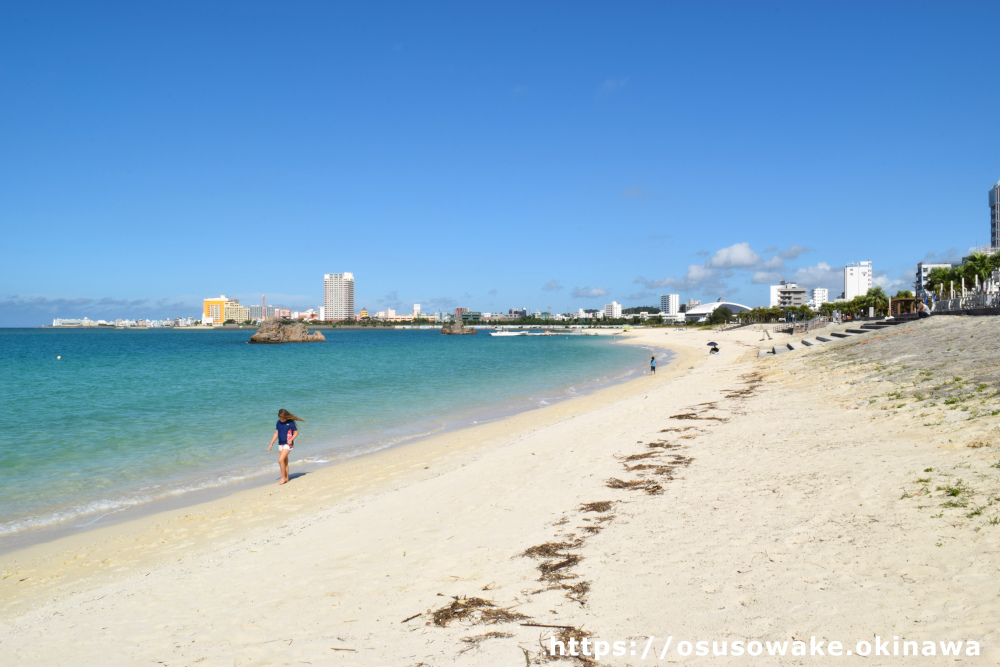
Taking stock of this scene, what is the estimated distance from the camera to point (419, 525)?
7812mm

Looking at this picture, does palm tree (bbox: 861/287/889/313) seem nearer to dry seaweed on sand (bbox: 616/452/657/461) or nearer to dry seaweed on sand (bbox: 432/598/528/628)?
dry seaweed on sand (bbox: 616/452/657/461)

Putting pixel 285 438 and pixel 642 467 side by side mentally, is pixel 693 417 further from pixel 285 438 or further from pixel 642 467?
pixel 285 438

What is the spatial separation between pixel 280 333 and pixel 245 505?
11479 cm

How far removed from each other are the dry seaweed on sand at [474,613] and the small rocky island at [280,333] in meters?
119

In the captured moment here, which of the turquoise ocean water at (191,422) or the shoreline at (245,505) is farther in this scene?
the turquoise ocean water at (191,422)

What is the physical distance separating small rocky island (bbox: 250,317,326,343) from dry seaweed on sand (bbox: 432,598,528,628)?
11897 centimetres

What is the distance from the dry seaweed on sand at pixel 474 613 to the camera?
468cm

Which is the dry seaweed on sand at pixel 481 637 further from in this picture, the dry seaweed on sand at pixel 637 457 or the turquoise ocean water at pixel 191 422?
the turquoise ocean water at pixel 191 422

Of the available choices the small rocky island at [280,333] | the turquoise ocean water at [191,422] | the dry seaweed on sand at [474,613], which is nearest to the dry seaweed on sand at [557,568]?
the dry seaweed on sand at [474,613]

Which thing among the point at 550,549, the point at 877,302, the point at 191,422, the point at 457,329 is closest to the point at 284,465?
the point at 550,549

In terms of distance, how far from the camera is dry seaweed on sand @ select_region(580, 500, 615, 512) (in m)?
7.50

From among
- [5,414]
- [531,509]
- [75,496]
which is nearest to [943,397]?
[531,509]

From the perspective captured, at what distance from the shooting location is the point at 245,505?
10.4m

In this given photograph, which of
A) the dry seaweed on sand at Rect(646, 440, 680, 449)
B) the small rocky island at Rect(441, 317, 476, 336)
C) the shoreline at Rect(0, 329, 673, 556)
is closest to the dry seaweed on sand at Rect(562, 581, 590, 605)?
the dry seaweed on sand at Rect(646, 440, 680, 449)
